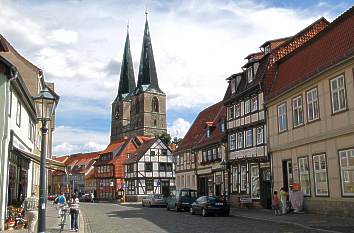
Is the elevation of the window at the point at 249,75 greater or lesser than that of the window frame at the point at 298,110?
greater

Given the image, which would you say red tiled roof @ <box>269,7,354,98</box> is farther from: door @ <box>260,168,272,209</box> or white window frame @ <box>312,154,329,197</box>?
door @ <box>260,168,272,209</box>

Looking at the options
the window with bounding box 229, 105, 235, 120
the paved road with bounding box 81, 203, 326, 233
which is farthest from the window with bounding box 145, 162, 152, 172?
the paved road with bounding box 81, 203, 326, 233

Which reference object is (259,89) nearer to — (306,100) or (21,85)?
(306,100)

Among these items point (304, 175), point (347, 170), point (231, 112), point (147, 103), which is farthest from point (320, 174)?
point (147, 103)

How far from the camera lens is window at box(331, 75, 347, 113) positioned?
21469mm

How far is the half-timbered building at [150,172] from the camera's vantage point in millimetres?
69188

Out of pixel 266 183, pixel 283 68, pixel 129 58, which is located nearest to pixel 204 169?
pixel 266 183

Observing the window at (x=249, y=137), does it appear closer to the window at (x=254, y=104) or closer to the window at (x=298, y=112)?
the window at (x=254, y=104)

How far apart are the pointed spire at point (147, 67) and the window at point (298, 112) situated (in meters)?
97.7

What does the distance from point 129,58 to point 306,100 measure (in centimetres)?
11566

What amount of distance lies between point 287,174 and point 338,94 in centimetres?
783

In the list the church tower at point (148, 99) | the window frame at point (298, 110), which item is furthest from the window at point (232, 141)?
the church tower at point (148, 99)

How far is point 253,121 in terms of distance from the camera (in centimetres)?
3328

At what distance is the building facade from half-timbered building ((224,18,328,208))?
1.72m
